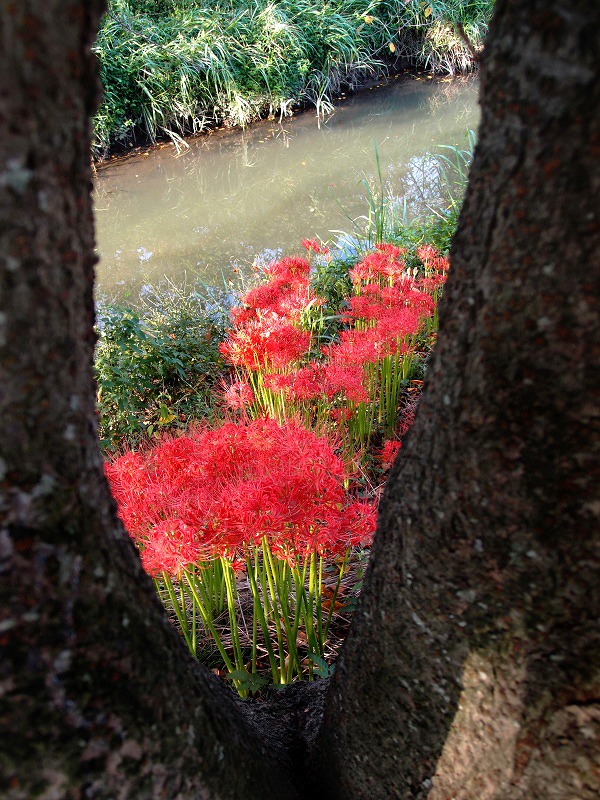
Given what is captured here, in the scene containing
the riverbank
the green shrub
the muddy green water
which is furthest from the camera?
the riverbank

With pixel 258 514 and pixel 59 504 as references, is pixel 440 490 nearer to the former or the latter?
pixel 59 504

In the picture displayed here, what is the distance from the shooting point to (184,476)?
138 centimetres

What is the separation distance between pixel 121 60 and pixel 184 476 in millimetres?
10406

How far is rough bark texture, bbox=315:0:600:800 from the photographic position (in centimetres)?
47

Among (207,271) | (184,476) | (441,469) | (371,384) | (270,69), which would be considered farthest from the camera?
(270,69)

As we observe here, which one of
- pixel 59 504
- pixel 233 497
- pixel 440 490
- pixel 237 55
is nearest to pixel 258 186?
pixel 237 55

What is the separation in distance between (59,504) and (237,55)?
1165cm

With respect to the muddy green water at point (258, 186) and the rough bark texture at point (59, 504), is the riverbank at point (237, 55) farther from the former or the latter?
the rough bark texture at point (59, 504)

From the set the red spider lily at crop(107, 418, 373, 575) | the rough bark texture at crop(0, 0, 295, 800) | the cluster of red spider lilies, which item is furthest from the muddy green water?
the rough bark texture at crop(0, 0, 295, 800)

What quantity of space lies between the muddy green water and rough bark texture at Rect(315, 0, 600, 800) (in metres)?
4.65

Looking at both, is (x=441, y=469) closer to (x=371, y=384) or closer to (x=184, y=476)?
(x=184, y=476)

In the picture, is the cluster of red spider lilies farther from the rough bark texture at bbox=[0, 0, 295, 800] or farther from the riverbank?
the riverbank

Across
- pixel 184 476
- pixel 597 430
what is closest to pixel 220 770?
pixel 597 430

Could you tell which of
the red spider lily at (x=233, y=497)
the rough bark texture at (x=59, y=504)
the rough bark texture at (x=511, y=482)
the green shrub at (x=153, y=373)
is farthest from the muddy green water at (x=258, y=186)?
the rough bark texture at (x=59, y=504)
